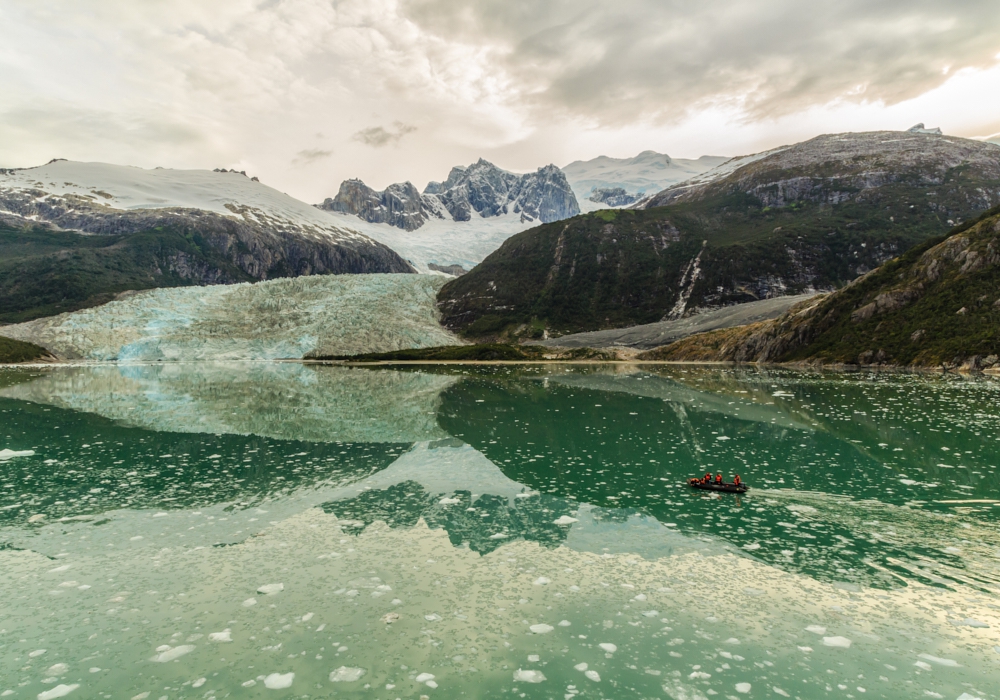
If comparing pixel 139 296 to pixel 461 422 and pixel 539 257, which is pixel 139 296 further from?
pixel 461 422

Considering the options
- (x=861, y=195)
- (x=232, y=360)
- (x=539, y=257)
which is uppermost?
(x=861, y=195)

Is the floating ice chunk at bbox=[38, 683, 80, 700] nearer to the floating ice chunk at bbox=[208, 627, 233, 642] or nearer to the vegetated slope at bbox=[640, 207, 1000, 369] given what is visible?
the floating ice chunk at bbox=[208, 627, 233, 642]

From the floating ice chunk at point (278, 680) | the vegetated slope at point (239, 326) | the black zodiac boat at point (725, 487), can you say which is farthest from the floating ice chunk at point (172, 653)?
the vegetated slope at point (239, 326)

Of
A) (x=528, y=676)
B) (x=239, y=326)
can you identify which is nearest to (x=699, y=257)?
(x=239, y=326)

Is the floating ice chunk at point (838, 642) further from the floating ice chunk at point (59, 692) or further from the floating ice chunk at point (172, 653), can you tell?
the floating ice chunk at point (59, 692)

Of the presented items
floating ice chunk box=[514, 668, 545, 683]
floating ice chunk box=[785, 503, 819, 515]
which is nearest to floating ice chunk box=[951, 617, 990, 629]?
floating ice chunk box=[785, 503, 819, 515]

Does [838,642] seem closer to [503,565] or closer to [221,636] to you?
[503,565]

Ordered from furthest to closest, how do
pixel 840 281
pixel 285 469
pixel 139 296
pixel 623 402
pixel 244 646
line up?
pixel 840 281 < pixel 139 296 < pixel 623 402 < pixel 285 469 < pixel 244 646

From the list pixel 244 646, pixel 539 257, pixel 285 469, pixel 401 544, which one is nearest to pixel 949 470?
pixel 401 544
